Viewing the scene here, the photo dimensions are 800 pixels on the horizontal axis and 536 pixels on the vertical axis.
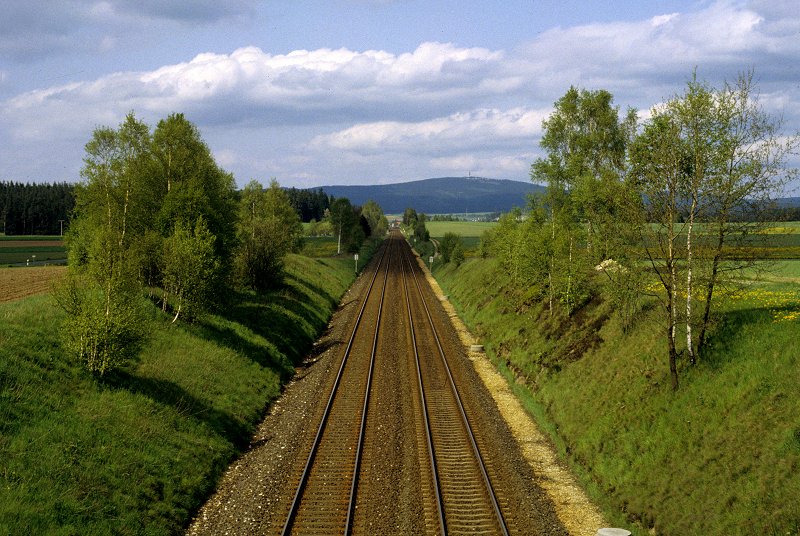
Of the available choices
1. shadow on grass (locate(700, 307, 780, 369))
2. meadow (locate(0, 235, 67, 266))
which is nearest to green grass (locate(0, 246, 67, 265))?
meadow (locate(0, 235, 67, 266))

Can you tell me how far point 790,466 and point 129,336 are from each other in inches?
841

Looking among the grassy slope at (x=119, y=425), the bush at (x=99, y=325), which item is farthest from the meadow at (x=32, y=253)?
the bush at (x=99, y=325)

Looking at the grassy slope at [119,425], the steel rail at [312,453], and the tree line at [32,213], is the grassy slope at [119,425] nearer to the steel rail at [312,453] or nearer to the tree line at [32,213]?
the steel rail at [312,453]

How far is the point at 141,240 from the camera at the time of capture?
1287 inches

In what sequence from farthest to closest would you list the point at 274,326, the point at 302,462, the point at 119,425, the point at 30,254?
the point at 30,254 < the point at 274,326 < the point at 302,462 < the point at 119,425

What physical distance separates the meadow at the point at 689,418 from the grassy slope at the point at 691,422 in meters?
0.04

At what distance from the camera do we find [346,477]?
59.0ft

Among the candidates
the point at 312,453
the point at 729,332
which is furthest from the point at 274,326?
the point at 729,332

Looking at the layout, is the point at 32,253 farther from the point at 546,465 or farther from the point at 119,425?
the point at 546,465

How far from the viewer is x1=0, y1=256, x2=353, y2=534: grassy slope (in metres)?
14.3

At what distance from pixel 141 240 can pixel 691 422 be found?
1179 inches

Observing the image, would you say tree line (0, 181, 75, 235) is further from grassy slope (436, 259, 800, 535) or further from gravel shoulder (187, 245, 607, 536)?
grassy slope (436, 259, 800, 535)

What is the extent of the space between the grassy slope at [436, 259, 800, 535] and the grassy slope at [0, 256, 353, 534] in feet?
43.0

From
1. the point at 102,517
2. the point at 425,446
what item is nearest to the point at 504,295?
the point at 425,446
